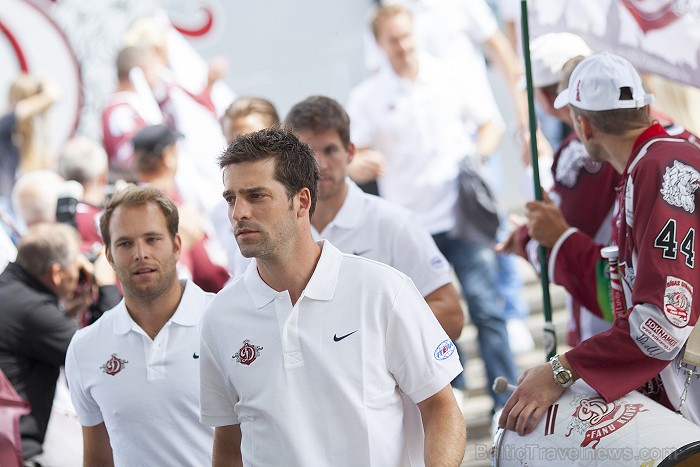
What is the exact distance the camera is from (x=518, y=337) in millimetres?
6984

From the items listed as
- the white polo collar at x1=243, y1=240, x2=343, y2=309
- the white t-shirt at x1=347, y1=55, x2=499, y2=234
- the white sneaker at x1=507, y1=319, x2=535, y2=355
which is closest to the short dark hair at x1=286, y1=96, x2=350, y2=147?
the white polo collar at x1=243, y1=240, x2=343, y2=309

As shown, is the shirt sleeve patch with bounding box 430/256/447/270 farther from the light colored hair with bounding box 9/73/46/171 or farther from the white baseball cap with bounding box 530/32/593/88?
the light colored hair with bounding box 9/73/46/171

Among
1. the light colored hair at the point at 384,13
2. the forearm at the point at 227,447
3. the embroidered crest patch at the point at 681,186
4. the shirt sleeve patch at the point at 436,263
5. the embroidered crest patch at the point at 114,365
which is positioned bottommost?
the forearm at the point at 227,447

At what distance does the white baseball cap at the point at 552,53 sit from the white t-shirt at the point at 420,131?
1.81 meters

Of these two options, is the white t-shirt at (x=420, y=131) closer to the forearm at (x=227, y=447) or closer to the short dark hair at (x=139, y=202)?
the short dark hair at (x=139, y=202)

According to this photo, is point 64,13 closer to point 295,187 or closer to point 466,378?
point 466,378

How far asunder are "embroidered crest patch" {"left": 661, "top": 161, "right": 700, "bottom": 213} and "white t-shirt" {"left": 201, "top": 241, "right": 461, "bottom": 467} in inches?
32.4

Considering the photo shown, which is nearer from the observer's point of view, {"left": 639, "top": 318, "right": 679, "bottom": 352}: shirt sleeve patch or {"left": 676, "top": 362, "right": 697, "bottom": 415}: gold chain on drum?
{"left": 639, "top": 318, "right": 679, "bottom": 352}: shirt sleeve patch

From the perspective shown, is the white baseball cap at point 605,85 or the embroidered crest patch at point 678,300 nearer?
the embroidered crest patch at point 678,300

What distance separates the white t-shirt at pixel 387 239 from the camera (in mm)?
4227

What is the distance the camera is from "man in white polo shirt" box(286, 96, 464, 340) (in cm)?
423

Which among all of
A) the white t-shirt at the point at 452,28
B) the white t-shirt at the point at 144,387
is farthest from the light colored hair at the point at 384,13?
the white t-shirt at the point at 144,387

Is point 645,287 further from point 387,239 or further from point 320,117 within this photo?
point 320,117

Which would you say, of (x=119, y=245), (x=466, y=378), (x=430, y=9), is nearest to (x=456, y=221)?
(x=466, y=378)
